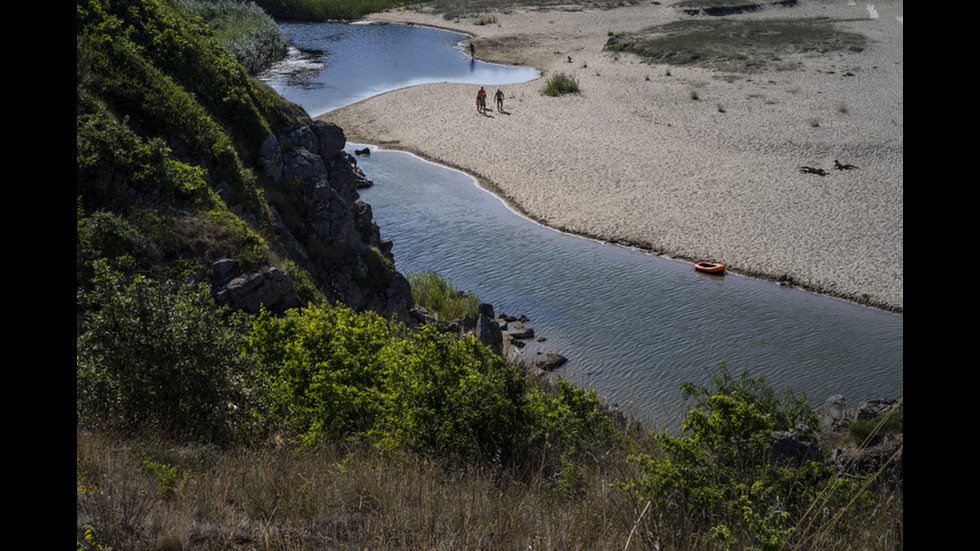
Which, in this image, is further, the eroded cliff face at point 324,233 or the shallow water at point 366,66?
the shallow water at point 366,66

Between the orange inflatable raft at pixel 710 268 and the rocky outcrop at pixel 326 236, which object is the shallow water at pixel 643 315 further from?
the rocky outcrop at pixel 326 236

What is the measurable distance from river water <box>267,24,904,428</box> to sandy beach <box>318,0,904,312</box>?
4.35 ft

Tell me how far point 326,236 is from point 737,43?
50.3 metres

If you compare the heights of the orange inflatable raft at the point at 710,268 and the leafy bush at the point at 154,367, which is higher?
the leafy bush at the point at 154,367

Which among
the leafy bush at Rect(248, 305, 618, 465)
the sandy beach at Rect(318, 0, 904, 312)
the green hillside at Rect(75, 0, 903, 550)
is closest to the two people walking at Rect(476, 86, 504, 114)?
the sandy beach at Rect(318, 0, 904, 312)

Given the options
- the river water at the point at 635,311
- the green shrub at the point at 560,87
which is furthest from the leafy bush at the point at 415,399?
the green shrub at the point at 560,87

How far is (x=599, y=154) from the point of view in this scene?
33.2 m

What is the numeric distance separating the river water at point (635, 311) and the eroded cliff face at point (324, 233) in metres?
3.94

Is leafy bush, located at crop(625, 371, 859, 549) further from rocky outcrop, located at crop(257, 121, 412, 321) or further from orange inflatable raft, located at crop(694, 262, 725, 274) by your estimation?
orange inflatable raft, located at crop(694, 262, 725, 274)

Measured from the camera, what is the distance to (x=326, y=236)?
56.6ft

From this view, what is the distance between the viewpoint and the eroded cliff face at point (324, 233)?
16.8m

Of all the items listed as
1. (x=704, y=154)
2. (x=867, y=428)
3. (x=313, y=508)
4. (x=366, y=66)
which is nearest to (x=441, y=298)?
(x=867, y=428)

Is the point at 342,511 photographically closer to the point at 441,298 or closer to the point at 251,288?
the point at 251,288

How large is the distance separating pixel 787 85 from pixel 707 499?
144 feet
